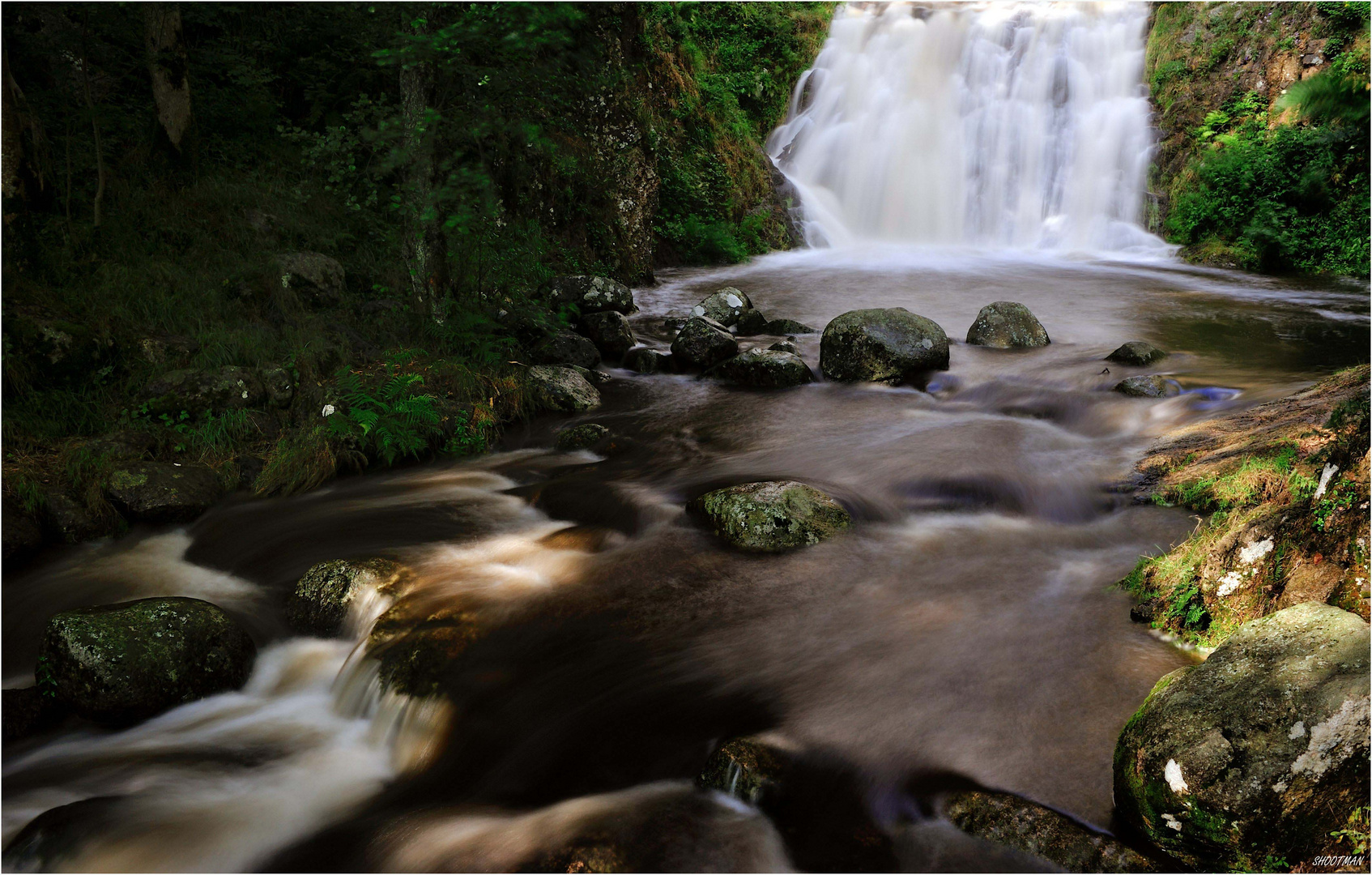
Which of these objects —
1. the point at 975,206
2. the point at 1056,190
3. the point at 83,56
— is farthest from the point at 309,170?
the point at 1056,190

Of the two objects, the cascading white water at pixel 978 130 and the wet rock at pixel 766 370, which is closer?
the wet rock at pixel 766 370

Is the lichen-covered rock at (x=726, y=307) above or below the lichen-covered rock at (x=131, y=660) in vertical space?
above

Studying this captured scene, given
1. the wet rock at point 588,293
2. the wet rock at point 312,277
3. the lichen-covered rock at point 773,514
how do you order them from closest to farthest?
the lichen-covered rock at point 773,514 < the wet rock at point 312,277 < the wet rock at point 588,293

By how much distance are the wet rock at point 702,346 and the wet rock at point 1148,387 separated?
13.4ft

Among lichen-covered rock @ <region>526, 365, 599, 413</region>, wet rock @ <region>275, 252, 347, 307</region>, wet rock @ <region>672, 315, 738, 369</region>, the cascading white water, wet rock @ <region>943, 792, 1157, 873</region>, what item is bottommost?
wet rock @ <region>943, 792, 1157, 873</region>

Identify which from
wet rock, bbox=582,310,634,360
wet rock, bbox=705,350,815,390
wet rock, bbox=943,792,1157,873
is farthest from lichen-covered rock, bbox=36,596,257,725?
wet rock, bbox=582,310,634,360

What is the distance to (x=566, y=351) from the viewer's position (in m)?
9.08

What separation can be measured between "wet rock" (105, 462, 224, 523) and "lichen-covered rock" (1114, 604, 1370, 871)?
5997mm

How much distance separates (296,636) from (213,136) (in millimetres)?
7471

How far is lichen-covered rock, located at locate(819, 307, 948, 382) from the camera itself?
8844mm

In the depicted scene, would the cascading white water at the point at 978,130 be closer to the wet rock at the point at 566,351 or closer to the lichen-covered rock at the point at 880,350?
the lichen-covered rock at the point at 880,350

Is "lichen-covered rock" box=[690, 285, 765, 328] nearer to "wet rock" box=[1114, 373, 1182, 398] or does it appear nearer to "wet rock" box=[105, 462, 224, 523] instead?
"wet rock" box=[1114, 373, 1182, 398]

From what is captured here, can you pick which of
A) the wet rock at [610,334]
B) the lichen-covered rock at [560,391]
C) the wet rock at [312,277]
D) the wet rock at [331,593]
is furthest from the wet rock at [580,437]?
the wet rock at [312,277]

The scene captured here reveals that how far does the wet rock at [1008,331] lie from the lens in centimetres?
989
